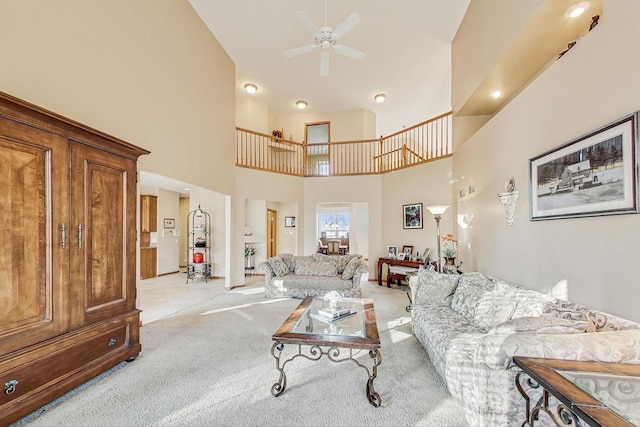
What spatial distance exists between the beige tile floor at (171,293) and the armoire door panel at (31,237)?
2058 millimetres

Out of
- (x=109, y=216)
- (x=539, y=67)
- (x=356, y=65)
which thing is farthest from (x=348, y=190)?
(x=109, y=216)

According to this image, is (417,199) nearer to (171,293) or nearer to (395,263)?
(395,263)

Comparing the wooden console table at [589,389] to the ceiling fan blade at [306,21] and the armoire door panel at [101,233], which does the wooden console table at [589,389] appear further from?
the ceiling fan blade at [306,21]

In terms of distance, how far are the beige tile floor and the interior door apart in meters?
1.01

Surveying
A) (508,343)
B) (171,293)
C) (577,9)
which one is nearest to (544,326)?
(508,343)

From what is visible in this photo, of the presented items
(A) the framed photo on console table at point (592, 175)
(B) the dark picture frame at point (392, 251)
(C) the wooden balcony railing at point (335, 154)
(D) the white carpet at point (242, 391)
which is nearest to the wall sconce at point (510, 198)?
(A) the framed photo on console table at point (592, 175)

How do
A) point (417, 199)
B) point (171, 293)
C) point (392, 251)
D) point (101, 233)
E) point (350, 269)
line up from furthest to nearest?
1. point (392, 251)
2. point (417, 199)
3. point (171, 293)
4. point (350, 269)
5. point (101, 233)

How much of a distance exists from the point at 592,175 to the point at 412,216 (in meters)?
4.23

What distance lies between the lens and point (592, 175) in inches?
75.7

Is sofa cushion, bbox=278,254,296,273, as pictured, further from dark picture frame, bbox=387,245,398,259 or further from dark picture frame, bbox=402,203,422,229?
dark picture frame, bbox=402,203,422,229

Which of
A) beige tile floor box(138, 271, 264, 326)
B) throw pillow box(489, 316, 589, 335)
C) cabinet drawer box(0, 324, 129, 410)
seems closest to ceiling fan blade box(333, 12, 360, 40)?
throw pillow box(489, 316, 589, 335)

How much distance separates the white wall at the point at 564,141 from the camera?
167cm

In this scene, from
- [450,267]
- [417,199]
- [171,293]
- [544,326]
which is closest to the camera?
[544,326]

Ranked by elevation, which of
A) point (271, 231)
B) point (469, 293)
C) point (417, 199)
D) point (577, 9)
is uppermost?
point (577, 9)
